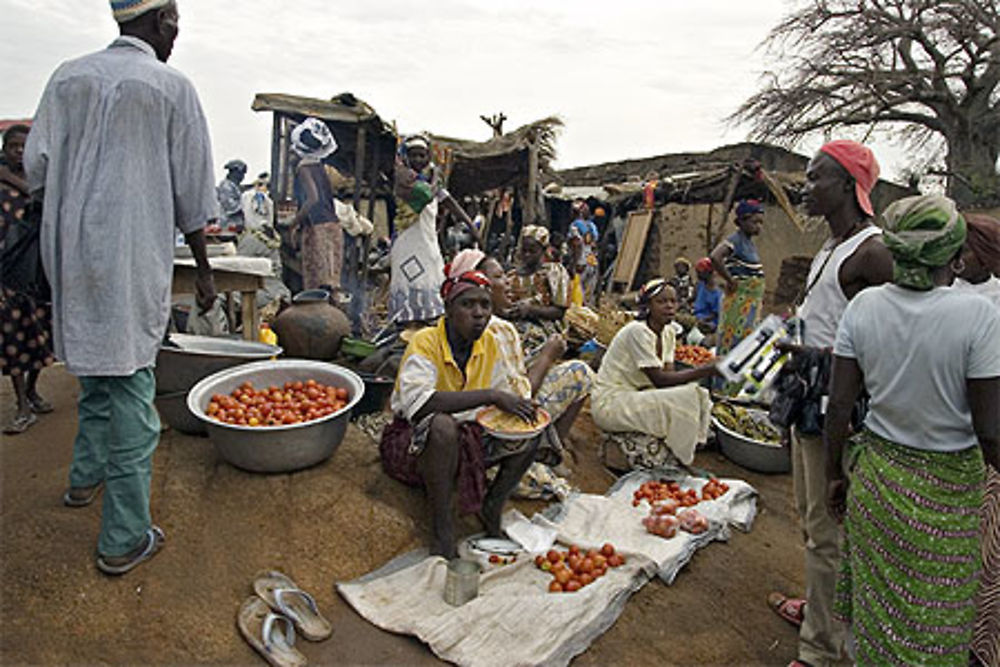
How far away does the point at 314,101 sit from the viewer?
6.48 meters

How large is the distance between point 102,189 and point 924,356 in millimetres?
2715

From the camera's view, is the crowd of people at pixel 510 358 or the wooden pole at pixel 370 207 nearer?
the crowd of people at pixel 510 358

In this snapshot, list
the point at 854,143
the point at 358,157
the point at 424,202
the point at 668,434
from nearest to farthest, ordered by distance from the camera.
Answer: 1. the point at 854,143
2. the point at 668,434
3. the point at 424,202
4. the point at 358,157

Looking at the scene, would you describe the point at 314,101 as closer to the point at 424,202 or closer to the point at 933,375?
the point at 424,202

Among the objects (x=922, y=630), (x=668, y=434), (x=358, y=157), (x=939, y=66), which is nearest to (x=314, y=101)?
(x=358, y=157)

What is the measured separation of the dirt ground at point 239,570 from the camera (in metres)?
2.38

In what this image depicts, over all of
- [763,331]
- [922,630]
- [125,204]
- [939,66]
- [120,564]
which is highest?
[939,66]

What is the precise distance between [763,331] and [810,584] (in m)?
1.03

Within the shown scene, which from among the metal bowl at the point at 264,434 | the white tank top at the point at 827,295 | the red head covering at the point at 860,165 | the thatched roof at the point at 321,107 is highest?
the thatched roof at the point at 321,107

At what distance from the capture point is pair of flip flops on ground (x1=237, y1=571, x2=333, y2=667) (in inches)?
94.1

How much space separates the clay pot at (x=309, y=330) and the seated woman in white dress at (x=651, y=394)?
2.06 metres

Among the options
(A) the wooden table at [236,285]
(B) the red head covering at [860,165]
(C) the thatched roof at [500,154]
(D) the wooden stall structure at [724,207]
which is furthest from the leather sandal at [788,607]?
(D) the wooden stall structure at [724,207]

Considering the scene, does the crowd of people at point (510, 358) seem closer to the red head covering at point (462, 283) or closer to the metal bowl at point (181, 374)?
the red head covering at point (462, 283)

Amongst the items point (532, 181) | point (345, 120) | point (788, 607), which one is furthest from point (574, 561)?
point (532, 181)
